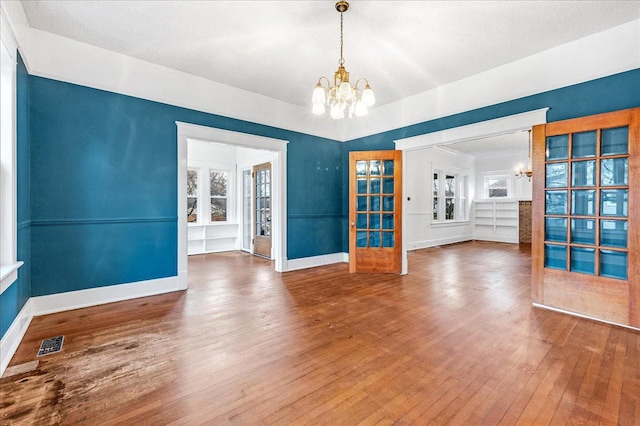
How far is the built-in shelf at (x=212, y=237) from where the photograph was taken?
7070mm

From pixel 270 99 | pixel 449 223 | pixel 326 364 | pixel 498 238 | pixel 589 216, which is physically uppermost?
pixel 270 99

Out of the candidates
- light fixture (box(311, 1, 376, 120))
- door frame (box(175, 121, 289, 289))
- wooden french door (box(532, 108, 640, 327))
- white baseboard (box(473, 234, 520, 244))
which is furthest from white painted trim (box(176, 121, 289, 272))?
white baseboard (box(473, 234, 520, 244))

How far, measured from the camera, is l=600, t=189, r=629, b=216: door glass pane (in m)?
2.91

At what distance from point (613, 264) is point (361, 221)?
3286 mm

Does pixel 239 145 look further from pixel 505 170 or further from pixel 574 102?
pixel 505 170

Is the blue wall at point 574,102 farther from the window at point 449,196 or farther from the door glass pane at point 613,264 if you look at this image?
the window at point 449,196

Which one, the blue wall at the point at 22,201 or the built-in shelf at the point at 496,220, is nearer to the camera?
the blue wall at the point at 22,201

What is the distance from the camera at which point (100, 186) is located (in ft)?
11.5

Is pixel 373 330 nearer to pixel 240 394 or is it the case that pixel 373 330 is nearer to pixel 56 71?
pixel 240 394

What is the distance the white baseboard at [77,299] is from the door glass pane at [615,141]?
17.4 ft

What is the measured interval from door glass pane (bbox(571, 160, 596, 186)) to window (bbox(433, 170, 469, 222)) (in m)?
5.71

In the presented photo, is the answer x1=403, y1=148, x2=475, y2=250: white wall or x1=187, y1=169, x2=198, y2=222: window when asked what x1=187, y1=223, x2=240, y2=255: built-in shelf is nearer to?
x1=187, y1=169, x2=198, y2=222: window

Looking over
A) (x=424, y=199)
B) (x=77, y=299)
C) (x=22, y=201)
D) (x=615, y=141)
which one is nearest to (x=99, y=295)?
(x=77, y=299)

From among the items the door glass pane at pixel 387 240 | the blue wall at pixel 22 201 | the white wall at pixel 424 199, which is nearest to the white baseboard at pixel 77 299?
the blue wall at pixel 22 201
